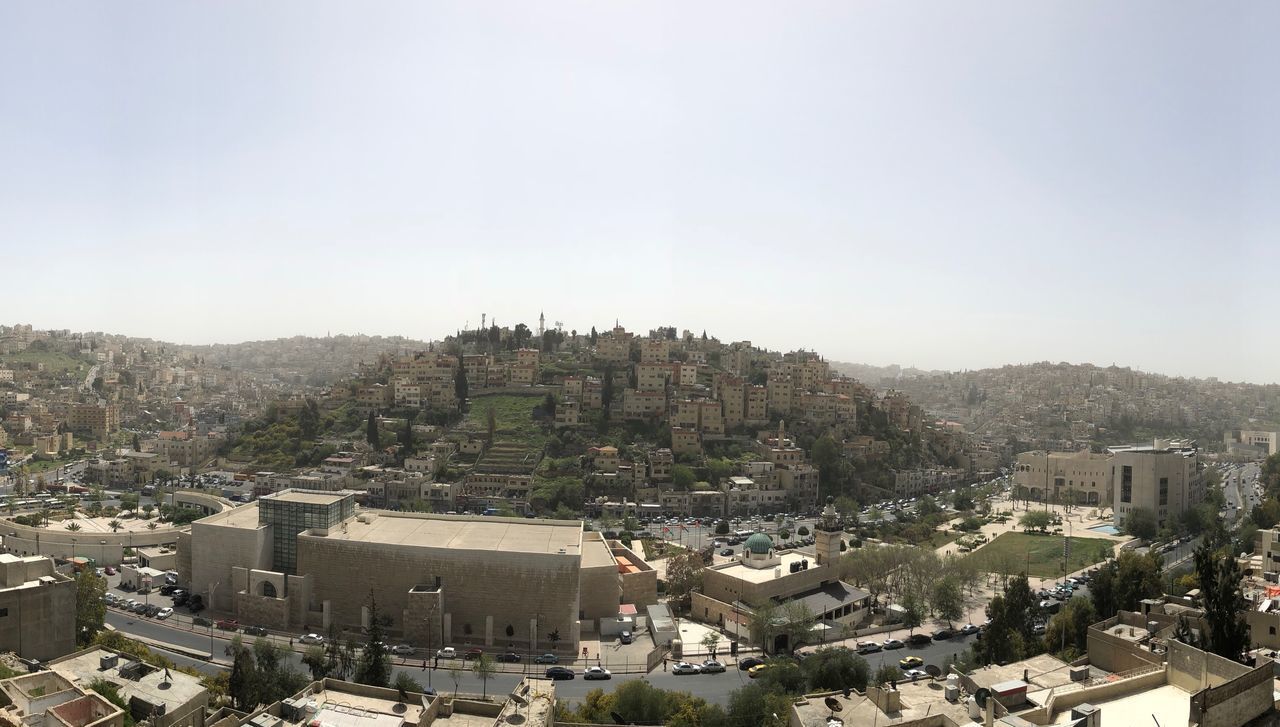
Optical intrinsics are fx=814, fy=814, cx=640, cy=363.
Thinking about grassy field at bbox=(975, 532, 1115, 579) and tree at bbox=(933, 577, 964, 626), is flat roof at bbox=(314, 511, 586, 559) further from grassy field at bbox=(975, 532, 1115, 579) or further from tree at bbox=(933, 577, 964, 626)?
grassy field at bbox=(975, 532, 1115, 579)

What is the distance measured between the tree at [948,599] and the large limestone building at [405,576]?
705cm

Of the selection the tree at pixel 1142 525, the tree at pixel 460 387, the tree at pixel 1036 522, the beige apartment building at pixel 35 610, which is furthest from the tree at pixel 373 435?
the tree at pixel 1142 525

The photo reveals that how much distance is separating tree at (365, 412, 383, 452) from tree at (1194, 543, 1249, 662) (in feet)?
117

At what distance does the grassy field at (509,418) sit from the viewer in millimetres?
41688

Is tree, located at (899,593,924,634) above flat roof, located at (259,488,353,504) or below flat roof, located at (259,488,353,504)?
below

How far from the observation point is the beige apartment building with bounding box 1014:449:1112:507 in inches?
1624

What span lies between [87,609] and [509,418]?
1120 inches

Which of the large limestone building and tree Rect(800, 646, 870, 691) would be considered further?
→ the large limestone building

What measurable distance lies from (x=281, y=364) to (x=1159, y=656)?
154896 millimetres

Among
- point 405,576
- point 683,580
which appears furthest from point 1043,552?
point 405,576

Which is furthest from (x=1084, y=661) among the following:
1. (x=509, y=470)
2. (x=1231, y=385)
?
(x=1231, y=385)

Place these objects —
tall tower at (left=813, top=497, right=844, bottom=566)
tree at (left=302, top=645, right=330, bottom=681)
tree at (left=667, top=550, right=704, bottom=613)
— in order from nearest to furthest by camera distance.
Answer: tree at (left=302, top=645, right=330, bottom=681) < tree at (left=667, top=550, right=704, bottom=613) < tall tower at (left=813, top=497, right=844, bottom=566)

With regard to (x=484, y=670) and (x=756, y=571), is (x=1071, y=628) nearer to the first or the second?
(x=756, y=571)

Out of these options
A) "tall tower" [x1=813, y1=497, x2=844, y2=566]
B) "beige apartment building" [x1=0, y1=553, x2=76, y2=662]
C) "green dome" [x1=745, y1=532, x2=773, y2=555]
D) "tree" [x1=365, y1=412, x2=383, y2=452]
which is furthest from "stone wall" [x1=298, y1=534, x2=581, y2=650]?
"tree" [x1=365, y1=412, x2=383, y2=452]
